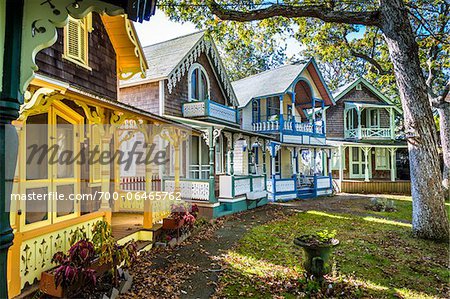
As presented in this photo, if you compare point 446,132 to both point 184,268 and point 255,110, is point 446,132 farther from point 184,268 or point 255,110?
point 184,268

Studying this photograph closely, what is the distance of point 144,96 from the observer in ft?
43.2

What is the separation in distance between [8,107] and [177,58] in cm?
1255

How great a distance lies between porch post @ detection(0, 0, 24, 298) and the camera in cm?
167

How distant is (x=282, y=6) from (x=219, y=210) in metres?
7.77

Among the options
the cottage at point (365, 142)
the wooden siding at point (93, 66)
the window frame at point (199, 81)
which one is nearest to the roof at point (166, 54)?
the window frame at point (199, 81)

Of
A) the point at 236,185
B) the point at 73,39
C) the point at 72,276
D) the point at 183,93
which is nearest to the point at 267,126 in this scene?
the point at 183,93

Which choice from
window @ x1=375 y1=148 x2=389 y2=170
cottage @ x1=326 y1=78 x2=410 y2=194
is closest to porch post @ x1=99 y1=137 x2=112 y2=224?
cottage @ x1=326 y1=78 x2=410 y2=194

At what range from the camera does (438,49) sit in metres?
15.2

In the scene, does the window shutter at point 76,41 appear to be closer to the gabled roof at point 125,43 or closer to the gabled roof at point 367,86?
the gabled roof at point 125,43

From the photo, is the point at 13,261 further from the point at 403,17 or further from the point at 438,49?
the point at 438,49

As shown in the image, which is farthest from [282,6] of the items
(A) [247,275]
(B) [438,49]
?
(B) [438,49]

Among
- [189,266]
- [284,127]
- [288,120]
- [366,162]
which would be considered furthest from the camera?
[366,162]

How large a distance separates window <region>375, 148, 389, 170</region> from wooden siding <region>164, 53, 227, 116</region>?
13992 millimetres

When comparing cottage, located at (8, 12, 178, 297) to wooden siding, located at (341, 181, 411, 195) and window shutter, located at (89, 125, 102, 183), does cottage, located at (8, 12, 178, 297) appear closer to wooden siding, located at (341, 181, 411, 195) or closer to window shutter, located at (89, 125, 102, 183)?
window shutter, located at (89, 125, 102, 183)
